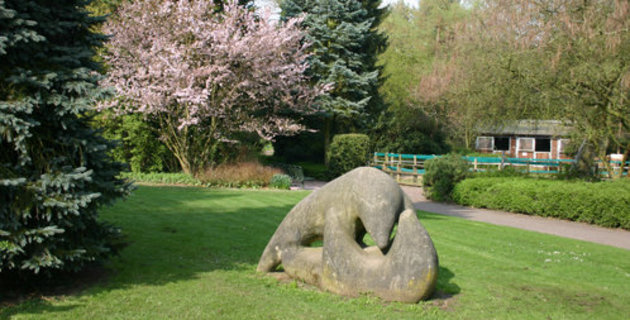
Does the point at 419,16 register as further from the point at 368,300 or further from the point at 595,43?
the point at 368,300

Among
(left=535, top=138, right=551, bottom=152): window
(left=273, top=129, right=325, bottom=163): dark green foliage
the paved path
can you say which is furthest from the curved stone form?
(left=535, top=138, right=551, bottom=152): window

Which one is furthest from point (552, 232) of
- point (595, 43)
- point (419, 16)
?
point (419, 16)

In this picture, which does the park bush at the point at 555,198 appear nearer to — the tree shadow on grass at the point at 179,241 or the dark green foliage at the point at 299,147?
the tree shadow on grass at the point at 179,241

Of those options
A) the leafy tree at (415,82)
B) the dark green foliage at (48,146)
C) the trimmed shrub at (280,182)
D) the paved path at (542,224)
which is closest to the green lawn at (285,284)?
the dark green foliage at (48,146)

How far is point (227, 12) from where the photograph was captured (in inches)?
795

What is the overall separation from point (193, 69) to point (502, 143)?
93.4 ft

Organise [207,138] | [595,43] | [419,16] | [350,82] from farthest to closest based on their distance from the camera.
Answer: [419,16] → [350,82] → [207,138] → [595,43]

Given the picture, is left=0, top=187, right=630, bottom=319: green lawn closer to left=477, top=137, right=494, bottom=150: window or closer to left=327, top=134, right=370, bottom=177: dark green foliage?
left=327, top=134, right=370, bottom=177: dark green foliage

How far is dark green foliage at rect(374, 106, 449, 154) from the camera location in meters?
31.3

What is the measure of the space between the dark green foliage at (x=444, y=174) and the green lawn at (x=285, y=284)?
20.7ft

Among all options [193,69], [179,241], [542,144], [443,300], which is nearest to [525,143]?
[542,144]

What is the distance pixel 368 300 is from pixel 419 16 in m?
51.0

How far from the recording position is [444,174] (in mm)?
17844

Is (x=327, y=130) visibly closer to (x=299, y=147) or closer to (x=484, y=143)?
(x=299, y=147)
